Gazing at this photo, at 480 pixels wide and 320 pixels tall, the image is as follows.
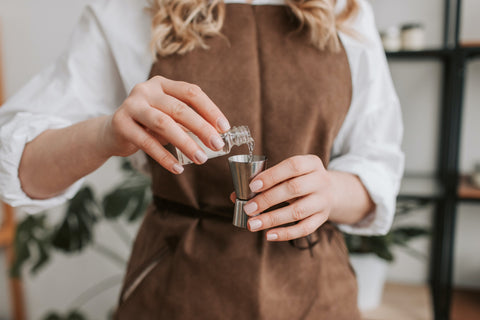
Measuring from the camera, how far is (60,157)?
2.08ft

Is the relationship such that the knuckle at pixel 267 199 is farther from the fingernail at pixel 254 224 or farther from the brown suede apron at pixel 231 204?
the brown suede apron at pixel 231 204

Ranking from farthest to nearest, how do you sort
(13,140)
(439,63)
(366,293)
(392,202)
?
(439,63) < (366,293) < (392,202) < (13,140)

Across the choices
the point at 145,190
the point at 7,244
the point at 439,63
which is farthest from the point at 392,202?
the point at 7,244

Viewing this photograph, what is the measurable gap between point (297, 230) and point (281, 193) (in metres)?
0.06

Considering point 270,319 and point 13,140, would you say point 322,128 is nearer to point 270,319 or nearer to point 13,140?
point 270,319

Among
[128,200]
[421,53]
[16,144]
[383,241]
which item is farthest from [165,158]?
[421,53]

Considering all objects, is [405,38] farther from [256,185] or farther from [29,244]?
[29,244]

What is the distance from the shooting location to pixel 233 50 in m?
0.72

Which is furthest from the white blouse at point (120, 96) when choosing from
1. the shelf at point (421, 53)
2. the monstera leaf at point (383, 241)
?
the shelf at point (421, 53)

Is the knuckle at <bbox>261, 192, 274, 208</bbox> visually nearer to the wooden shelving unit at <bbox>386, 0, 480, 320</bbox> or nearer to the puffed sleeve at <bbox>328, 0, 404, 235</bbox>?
the puffed sleeve at <bbox>328, 0, 404, 235</bbox>

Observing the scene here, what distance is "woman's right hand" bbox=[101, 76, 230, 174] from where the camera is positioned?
0.47m

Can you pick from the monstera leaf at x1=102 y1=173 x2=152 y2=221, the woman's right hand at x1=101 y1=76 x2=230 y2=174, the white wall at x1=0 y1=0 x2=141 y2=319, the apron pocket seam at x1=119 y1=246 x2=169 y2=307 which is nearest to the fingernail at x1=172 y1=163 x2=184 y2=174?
the woman's right hand at x1=101 y1=76 x2=230 y2=174

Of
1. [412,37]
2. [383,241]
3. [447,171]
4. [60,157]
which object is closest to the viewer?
[60,157]

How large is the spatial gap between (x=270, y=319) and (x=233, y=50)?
494 mm
